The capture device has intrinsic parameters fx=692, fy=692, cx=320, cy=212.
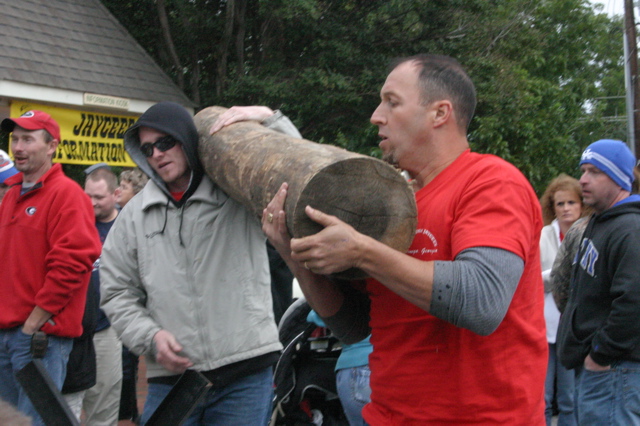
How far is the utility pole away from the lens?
19.2 meters

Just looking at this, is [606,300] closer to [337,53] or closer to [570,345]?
[570,345]

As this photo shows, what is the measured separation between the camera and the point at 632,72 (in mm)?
19578

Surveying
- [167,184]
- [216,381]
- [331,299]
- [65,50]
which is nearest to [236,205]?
[167,184]

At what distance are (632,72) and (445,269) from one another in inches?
791

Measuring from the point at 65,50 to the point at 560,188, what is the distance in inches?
280

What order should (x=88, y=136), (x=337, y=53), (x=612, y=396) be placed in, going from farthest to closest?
(x=337, y=53), (x=88, y=136), (x=612, y=396)

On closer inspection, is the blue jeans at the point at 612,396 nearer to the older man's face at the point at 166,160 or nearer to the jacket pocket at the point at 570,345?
the jacket pocket at the point at 570,345

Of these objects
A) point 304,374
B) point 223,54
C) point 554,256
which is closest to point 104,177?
point 304,374

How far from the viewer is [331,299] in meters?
2.46

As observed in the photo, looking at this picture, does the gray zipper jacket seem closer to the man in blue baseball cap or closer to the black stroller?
the black stroller

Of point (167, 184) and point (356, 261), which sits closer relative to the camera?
point (356, 261)

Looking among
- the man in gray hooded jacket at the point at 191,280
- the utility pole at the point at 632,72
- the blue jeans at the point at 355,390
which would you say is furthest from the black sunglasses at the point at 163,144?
the utility pole at the point at 632,72

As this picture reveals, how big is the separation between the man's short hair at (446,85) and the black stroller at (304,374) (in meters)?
2.90

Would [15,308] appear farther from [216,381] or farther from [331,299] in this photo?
[331,299]
